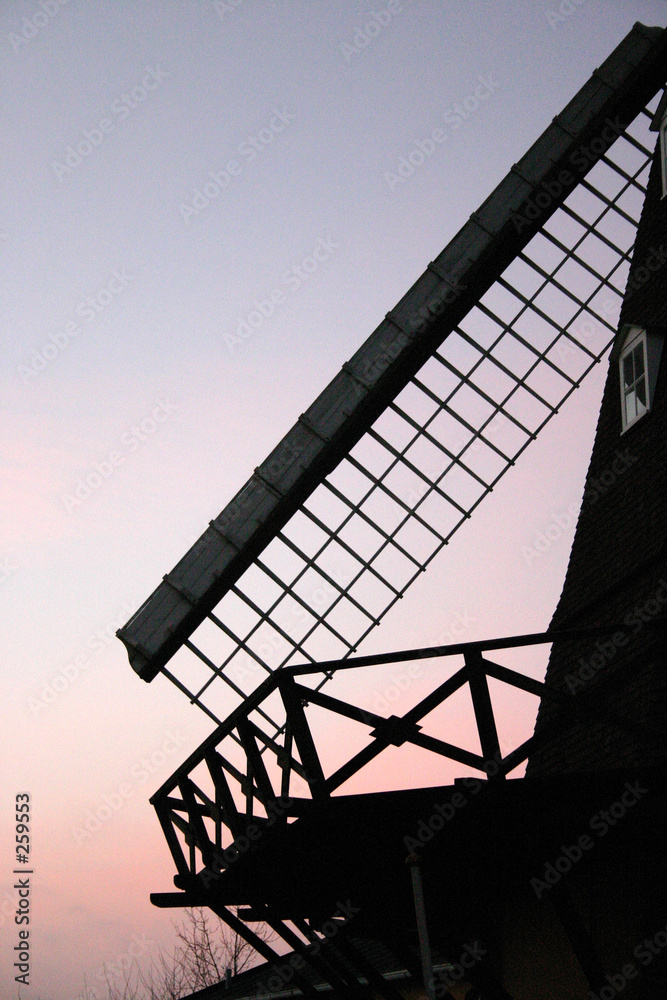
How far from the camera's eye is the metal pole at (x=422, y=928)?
17.8 feet

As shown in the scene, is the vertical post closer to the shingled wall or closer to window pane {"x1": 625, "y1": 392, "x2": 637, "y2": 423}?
the shingled wall

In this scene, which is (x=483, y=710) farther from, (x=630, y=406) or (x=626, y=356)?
(x=626, y=356)

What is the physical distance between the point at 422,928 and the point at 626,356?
588 centimetres

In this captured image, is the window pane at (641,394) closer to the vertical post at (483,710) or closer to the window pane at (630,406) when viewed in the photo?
the window pane at (630,406)

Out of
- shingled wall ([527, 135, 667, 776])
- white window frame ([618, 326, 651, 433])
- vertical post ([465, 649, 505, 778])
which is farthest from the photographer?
white window frame ([618, 326, 651, 433])

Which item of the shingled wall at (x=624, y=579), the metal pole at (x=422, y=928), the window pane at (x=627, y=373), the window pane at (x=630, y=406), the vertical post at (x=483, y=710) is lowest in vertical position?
the metal pole at (x=422, y=928)

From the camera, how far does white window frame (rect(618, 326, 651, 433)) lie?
335 inches

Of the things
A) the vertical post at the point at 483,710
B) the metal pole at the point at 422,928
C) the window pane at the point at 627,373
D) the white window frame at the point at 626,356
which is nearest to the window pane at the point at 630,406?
the white window frame at the point at 626,356

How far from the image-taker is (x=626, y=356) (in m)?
9.22

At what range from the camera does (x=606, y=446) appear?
9.28m

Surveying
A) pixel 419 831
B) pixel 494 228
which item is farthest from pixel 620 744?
pixel 494 228

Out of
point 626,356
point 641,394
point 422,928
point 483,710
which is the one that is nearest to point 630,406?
point 641,394

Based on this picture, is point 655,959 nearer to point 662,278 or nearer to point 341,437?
point 341,437

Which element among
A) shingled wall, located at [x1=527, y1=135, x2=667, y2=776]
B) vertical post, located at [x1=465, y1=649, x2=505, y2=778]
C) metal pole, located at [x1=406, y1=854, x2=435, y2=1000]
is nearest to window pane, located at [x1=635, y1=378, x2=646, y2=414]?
shingled wall, located at [x1=527, y1=135, x2=667, y2=776]
